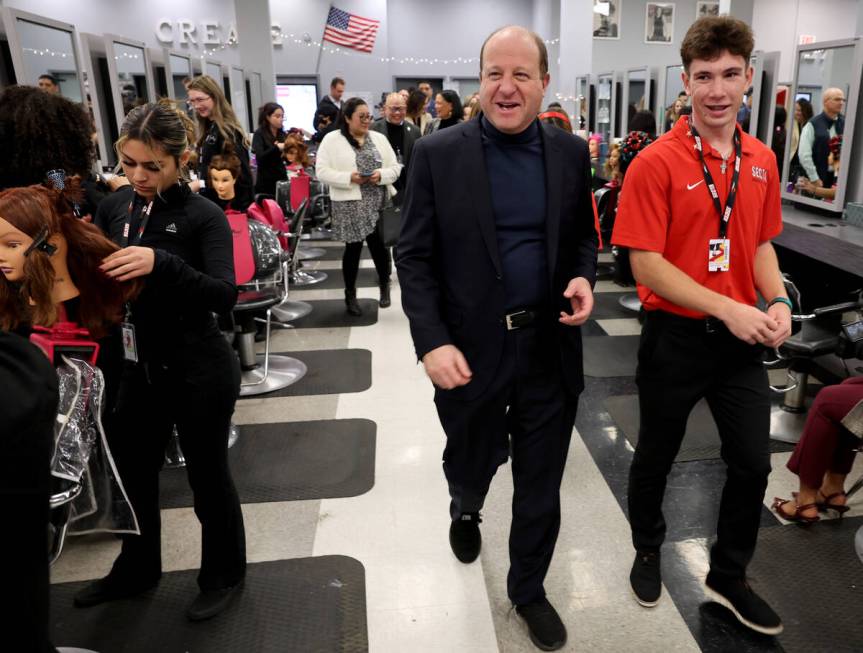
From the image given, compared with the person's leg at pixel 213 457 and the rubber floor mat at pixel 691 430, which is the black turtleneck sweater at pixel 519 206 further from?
the rubber floor mat at pixel 691 430

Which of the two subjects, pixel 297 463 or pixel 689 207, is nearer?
pixel 689 207

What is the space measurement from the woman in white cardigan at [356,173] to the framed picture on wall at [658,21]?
11.7m

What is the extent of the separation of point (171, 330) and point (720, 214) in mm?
1468

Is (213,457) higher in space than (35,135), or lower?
lower

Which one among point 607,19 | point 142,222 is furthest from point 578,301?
point 607,19

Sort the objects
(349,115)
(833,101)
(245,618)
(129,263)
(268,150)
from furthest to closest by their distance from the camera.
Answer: (268,150), (349,115), (833,101), (245,618), (129,263)

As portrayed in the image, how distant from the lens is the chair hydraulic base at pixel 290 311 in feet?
17.3

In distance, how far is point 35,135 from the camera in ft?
8.09

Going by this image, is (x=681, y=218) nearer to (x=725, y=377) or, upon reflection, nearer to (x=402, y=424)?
(x=725, y=377)

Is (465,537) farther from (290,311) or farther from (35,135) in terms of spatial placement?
(290,311)

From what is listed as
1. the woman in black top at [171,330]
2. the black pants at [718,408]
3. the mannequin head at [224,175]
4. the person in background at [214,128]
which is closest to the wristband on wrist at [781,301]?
the black pants at [718,408]

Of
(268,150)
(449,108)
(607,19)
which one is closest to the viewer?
(449,108)

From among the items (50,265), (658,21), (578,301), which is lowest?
(578,301)

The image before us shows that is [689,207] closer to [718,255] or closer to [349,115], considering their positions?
[718,255]
